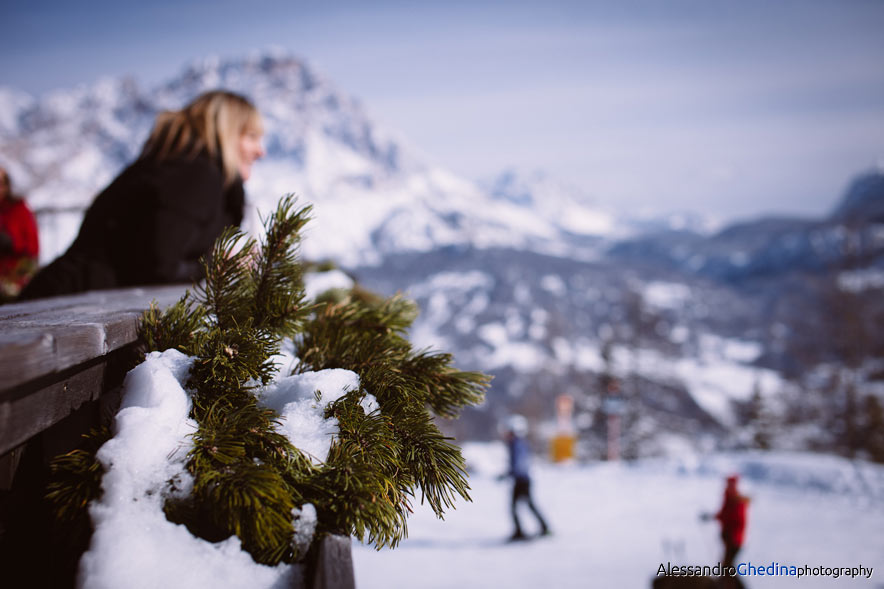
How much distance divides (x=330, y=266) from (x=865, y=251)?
1432 inches

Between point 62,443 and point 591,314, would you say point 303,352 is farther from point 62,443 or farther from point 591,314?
point 591,314

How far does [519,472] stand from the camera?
8742mm

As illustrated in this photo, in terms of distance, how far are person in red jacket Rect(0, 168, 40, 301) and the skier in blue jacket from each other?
267 inches

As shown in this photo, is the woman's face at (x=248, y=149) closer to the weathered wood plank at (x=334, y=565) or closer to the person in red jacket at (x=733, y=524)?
the weathered wood plank at (x=334, y=565)

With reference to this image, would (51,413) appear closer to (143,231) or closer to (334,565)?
(334,565)

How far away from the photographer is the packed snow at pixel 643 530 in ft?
23.9

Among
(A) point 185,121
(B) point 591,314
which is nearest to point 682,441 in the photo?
(A) point 185,121

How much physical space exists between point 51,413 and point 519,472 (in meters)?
8.54

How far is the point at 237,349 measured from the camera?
3.08 ft

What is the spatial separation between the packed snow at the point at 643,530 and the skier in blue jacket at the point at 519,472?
0.27m

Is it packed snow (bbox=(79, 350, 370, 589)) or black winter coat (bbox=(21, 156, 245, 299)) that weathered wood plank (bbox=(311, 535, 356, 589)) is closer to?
packed snow (bbox=(79, 350, 370, 589))

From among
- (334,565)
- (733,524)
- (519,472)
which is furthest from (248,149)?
(519,472)

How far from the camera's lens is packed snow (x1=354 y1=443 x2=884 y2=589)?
7297 millimetres

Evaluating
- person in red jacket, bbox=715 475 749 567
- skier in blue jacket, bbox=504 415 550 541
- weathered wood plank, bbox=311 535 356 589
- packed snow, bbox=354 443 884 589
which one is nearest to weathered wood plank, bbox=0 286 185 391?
→ weathered wood plank, bbox=311 535 356 589
